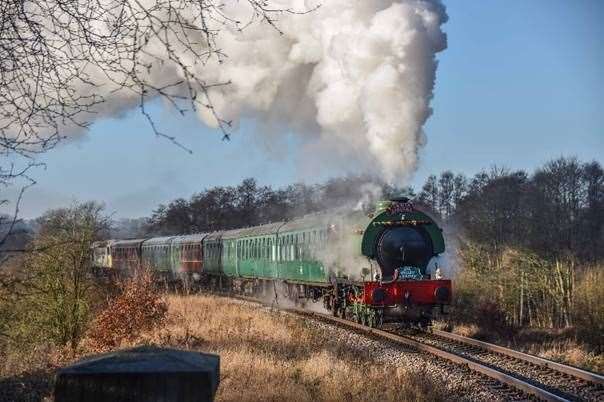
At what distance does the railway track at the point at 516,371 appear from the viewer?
29.0 ft

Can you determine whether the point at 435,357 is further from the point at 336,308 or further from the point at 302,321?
the point at 336,308

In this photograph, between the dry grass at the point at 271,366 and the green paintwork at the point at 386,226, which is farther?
the green paintwork at the point at 386,226

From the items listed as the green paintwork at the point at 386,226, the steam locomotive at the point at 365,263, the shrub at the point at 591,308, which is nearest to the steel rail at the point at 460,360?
the steam locomotive at the point at 365,263

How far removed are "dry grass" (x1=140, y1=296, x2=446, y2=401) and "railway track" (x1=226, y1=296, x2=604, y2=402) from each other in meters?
1.15

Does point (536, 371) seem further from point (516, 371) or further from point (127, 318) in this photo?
point (127, 318)

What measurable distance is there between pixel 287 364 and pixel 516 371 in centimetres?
364

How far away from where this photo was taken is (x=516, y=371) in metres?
10.6

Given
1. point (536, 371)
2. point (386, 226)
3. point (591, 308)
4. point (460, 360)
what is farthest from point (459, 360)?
point (591, 308)

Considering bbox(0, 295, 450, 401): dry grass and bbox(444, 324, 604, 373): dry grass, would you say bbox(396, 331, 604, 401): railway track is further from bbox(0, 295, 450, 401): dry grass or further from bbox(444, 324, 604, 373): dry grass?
bbox(0, 295, 450, 401): dry grass

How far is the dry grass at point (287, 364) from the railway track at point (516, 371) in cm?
115

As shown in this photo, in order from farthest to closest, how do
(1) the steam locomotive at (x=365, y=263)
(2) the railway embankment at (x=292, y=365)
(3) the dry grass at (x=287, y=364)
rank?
(1) the steam locomotive at (x=365, y=263) < (2) the railway embankment at (x=292, y=365) < (3) the dry grass at (x=287, y=364)

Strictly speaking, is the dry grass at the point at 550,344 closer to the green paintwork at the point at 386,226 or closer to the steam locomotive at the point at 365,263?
the steam locomotive at the point at 365,263

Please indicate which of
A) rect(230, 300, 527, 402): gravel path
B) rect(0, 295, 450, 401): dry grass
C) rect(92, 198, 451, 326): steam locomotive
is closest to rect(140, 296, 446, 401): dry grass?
rect(0, 295, 450, 401): dry grass

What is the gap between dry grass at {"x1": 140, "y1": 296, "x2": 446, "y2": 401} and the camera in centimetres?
798
